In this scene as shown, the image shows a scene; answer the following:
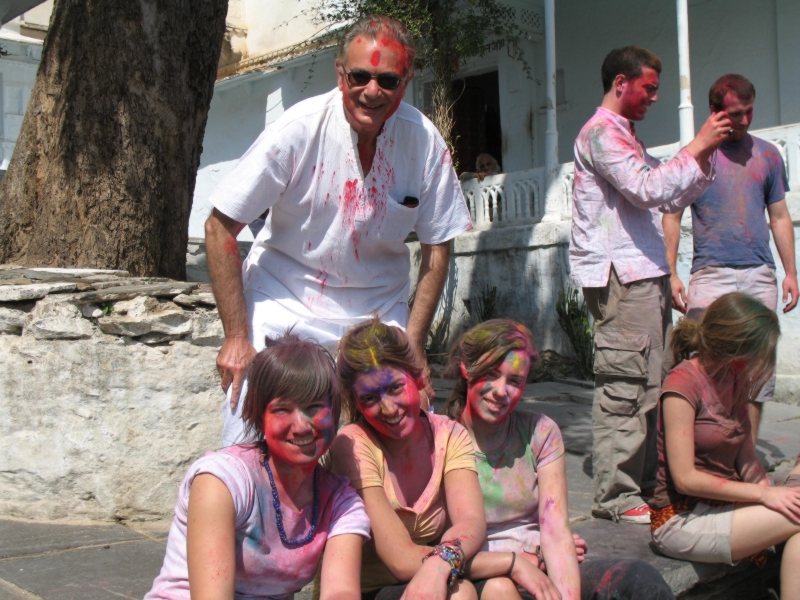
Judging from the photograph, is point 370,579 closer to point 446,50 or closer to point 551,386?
point 551,386

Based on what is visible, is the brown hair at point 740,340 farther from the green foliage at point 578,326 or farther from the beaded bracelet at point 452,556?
the green foliage at point 578,326

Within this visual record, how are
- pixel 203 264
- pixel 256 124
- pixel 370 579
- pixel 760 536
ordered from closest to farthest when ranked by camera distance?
1. pixel 370 579
2. pixel 760 536
3. pixel 203 264
4. pixel 256 124

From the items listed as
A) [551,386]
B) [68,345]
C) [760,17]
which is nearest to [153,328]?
[68,345]

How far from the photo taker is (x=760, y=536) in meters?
3.02

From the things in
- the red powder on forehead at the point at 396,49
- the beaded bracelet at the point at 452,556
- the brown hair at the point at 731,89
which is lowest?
the beaded bracelet at the point at 452,556

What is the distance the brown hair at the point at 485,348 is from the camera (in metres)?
2.67

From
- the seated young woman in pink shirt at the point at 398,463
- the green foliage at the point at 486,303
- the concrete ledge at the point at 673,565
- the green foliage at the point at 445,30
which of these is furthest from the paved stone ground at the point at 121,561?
the green foliage at the point at 445,30

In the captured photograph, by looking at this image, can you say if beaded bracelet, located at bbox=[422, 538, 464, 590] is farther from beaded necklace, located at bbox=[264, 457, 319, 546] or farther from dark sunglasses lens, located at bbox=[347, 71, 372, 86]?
dark sunglasses lens, located at bbox=[347, 71, 372, 86]

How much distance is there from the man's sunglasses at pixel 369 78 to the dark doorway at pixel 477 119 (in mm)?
9994

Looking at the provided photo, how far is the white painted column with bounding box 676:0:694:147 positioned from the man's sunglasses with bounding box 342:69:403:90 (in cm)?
600

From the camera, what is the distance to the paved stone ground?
9.78ft

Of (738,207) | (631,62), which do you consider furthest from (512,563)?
(738,207)

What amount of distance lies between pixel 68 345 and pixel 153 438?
541mm

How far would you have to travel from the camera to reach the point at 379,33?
2.61m
